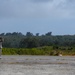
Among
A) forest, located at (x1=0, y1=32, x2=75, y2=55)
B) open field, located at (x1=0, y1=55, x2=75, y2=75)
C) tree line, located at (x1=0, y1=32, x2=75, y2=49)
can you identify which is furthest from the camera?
tree line, located at (x1=0, y1=32, x2=75, y2=49)

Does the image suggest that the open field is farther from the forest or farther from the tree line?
the tree line

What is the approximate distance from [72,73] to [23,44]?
7592cm

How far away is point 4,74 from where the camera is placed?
59.4 feet

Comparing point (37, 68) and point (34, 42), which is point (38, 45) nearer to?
point (34, 42)

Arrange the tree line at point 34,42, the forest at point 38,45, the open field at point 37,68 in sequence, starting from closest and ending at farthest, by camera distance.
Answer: the open field at point 37,68 < the forest at point 38,45 < the tree line at point 34,42

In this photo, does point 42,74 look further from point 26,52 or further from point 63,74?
point 26,52

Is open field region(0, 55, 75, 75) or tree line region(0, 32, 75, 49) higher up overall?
tree line region(0, 32, 75, 49)

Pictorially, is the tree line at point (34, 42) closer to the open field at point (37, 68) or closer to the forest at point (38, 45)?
the forest at point (38, 45)

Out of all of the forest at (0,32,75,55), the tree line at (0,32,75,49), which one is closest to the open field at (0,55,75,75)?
the forest at (0,32,75,55)

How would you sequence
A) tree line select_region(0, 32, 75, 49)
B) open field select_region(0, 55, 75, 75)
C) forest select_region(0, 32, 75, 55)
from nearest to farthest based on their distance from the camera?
open field select_region(0, 55, 75, 75) < forest select_region(0, 32, 75, 55) < tree line select_region(0, 32, 75, 49)

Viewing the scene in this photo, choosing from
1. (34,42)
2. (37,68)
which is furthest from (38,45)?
(37,68)

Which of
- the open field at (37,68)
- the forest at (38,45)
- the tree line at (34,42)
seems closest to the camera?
the open field at (37,68)

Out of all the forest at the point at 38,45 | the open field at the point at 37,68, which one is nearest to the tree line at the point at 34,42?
the forest at the point at 38,45

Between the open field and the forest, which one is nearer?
the open field
